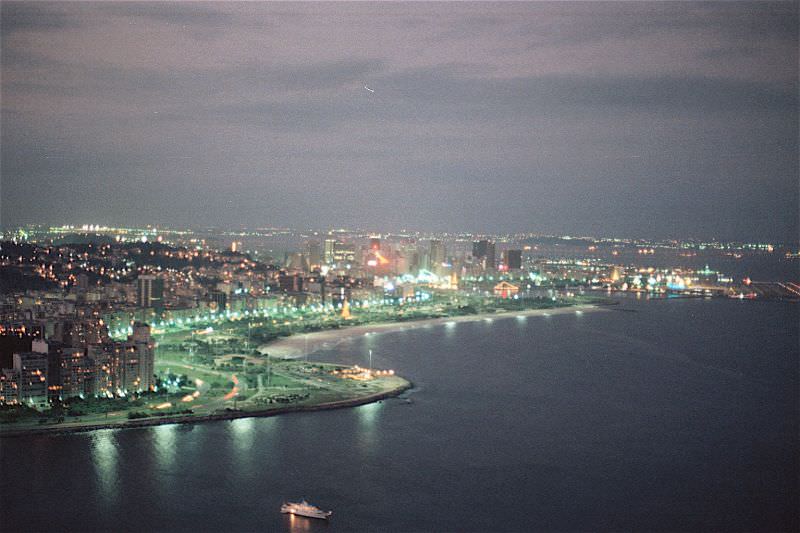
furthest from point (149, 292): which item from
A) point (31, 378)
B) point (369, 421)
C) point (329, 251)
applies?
point (329, 251)

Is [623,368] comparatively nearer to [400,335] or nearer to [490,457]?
[400,335]

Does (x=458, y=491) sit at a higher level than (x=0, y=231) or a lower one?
lower

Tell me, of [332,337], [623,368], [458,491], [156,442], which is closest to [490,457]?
[458,491]

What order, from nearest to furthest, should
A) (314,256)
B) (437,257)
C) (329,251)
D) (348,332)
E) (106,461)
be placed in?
(106,461)
(348,332)
(314,256)
(437,257)
(329,251)

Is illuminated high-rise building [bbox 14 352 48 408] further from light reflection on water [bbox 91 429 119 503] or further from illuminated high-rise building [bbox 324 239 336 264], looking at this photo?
illuminated high-rise building [bbox 324 239 336 264]

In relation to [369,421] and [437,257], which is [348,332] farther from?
[437,257]

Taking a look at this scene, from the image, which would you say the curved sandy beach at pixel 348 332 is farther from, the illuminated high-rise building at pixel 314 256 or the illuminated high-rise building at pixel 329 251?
the illuminated high-rise building at pixel 329 251

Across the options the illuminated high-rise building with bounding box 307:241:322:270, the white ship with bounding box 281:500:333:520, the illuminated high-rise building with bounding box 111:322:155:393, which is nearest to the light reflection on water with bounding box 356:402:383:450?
the white ship with bounding box 281:500:333:520

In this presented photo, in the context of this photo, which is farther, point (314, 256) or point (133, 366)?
point (314, 256)

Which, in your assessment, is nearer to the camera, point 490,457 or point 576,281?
point 490,457
